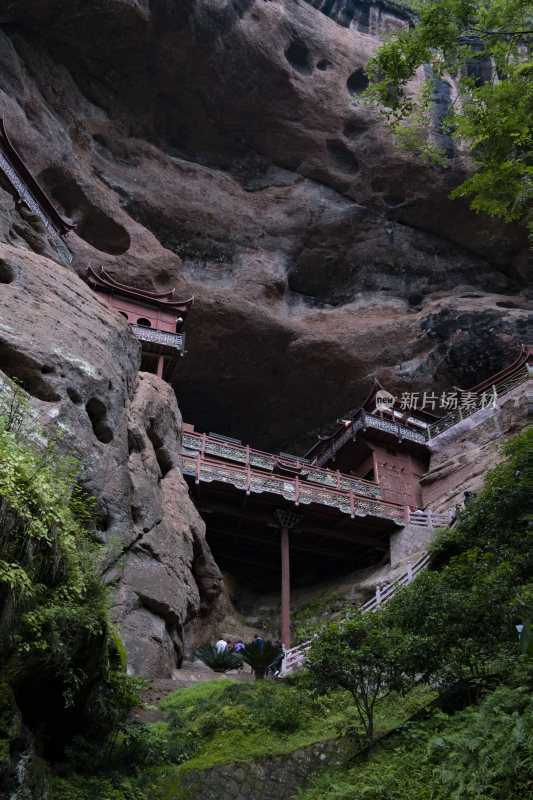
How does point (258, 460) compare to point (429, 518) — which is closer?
point (429, 518)

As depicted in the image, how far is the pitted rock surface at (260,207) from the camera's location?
28.6m

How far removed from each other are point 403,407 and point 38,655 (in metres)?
24.2

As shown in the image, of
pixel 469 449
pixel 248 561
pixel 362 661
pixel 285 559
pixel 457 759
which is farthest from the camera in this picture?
pixel 469 449

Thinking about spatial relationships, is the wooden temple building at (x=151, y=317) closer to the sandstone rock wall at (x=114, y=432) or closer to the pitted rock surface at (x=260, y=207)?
the pitted rock surface at (x=260, y=207)

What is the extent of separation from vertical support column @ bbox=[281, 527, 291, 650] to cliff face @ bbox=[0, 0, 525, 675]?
10703mm

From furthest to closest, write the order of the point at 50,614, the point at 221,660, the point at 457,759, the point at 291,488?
the point at 291,488, the point at 221,660, the point at 457,759, the point at 50,614

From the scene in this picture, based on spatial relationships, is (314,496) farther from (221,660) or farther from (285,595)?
(221,660)

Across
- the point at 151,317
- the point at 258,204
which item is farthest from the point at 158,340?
the point at 258,204

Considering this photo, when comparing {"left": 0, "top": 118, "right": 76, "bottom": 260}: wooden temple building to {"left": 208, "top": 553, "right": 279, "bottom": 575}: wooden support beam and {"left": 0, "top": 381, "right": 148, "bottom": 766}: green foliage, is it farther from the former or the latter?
{"left": 0, "top": 381, "right": 148, "bottom": 766}: green foliage

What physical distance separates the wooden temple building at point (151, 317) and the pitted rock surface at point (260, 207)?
2.69 meters

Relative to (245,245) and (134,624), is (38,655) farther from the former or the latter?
(245,245)

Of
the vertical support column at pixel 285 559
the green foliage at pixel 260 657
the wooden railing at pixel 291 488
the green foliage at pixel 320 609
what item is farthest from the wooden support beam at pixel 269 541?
the green foliage at pixel 260 657

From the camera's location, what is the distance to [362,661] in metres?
8.34

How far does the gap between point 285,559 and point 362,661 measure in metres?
13.2
